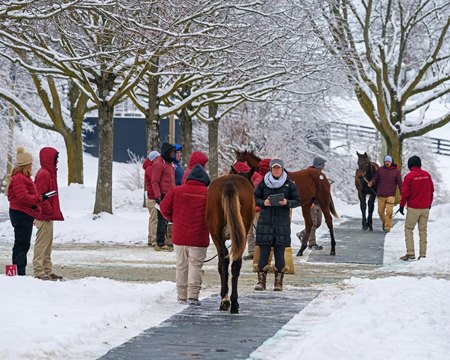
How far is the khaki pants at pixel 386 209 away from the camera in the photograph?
29109mm

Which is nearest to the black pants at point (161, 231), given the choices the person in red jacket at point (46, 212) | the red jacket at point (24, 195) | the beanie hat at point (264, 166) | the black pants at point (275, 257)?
the beanie hat at point (264, 166)

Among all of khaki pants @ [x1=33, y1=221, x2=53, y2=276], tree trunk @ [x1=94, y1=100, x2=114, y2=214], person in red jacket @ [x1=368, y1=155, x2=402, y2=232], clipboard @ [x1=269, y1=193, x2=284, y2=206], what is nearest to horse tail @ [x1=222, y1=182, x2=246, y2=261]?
clipboard @ [x1=269, y1=193, x2=284, y2=206]

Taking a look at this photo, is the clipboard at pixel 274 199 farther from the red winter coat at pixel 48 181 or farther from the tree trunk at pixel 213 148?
the tree trunk at pixel 213 148

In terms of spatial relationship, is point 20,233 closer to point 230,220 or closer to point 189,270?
point 189,270

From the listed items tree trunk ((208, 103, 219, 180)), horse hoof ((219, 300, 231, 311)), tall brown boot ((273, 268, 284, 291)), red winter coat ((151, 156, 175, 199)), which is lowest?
horse hoof ((219, 300, 231, 311))

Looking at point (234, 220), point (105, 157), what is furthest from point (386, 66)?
point (234, 220)

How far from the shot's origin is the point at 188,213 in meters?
13.9

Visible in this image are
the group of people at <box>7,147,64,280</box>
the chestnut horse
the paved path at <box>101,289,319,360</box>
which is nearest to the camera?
the paved path at <box>101,289,319,360</box>

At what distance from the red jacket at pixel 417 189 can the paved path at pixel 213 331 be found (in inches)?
290

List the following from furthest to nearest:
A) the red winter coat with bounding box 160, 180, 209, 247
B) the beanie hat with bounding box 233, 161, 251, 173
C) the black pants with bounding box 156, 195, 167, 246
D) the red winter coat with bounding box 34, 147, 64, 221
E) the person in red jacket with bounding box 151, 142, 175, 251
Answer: the black pants with bounding box 156, 195, 167, 246
the person in red jacket with bounding box 151, 142, 175, 251
the beanie hat with bounding box 233, 161, 251, 173
the red winter coat with bounding box 34, 147, 64, 221
the red winter coat with bounding box 160, 180, 209, 247

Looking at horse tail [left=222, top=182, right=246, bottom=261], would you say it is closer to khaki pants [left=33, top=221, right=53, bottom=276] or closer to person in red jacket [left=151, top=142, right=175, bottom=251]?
khaki pants [left=33, top=221, right=53, bottom=276]

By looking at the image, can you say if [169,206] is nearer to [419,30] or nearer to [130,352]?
[130,352]

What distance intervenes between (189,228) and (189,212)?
19 cm

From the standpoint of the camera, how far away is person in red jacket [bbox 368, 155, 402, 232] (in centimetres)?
2889
